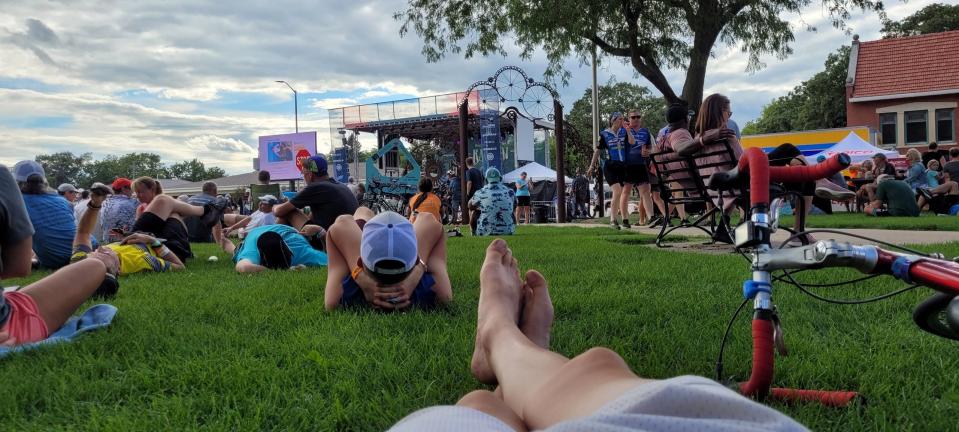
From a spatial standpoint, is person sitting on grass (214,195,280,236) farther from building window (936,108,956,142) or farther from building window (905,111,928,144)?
building window (936,108,956,142)

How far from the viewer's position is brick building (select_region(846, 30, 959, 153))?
25.7 metres

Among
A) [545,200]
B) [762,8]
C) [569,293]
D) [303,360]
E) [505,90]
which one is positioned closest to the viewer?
[303,360]

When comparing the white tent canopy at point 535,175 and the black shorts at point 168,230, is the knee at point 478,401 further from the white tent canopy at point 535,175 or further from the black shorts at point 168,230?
the white tent canopy at point 535,175

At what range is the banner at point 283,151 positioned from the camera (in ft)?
127

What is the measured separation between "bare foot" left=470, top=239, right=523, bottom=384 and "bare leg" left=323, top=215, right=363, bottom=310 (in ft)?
3.58

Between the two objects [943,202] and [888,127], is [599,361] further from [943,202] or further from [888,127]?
[888,127]

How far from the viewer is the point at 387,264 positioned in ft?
9.52

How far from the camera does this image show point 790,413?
64.9 inches

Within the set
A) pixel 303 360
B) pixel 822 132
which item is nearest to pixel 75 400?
pixel 303 360

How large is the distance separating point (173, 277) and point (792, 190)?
515 cm


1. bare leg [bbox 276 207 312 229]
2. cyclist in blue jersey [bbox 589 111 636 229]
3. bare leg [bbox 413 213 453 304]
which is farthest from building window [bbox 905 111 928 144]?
bare leg [bbox 413 213 453 304]

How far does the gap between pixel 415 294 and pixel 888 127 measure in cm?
3080

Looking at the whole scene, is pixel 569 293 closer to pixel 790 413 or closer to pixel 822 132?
pixel 790 413

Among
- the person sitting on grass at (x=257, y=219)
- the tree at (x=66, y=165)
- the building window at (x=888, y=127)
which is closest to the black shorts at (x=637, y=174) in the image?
the person sitting on grass at (x=257, y=219)
